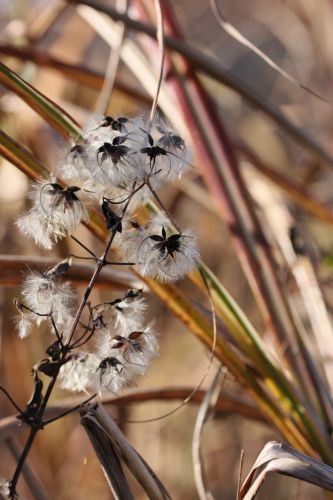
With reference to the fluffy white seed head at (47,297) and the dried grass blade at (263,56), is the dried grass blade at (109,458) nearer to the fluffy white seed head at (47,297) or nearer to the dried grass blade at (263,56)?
the fluffy white seed head at (47,297)

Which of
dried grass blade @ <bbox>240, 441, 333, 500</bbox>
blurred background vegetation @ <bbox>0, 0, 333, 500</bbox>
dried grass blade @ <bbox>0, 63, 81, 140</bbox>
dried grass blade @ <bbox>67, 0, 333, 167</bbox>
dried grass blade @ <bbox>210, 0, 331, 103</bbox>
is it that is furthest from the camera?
blurred background vegetation @ <bbox>0, 0, 333, 500</bbox>

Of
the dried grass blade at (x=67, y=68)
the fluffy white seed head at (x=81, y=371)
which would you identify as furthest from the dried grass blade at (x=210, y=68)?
the fluffy white seed head at (x=81, y=371)

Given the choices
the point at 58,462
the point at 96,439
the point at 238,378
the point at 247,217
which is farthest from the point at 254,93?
the point at 58,462

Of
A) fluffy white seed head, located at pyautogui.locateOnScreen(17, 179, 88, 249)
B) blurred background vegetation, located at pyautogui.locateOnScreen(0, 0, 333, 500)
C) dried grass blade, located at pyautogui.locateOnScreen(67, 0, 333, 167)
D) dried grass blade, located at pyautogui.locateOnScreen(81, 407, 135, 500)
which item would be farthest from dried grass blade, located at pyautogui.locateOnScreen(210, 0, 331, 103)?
dried grass blade, located at pyautogui.locateOnScreen(81, 407, 135, 500)

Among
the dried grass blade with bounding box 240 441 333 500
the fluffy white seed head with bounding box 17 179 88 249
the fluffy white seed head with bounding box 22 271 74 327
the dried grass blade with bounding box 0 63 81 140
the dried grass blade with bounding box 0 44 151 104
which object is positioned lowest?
the dried grass blade with bounding box 240 441 333 500

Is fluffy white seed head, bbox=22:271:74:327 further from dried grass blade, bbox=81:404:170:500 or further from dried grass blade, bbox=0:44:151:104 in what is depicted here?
dried grass blade, bbox=0:44:151:104

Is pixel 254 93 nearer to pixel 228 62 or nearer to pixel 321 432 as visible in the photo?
pixel 321 432

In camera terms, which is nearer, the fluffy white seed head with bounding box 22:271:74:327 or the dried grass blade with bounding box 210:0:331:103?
the fluffy white seed head with bounding box 22:271:74:327

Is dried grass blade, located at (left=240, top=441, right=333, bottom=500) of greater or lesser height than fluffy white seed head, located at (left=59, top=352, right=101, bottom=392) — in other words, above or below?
below

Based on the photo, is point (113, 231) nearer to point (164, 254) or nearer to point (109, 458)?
point (164, 254)

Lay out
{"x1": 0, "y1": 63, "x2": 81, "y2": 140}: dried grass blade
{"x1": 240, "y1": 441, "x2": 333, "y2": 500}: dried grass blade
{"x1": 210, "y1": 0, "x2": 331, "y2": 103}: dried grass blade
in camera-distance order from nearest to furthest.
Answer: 1. {"x1": 240, "y1": 441, "x2": 333, "y2": 500}: dried grass blade
2. {"x1": 0, "y1": 63, "x2": 81, "y2": 140}: dried grass blade
3. {"x1": 210, "y1": 0, "x2": 331, "y2": 103}: dried grass blade
